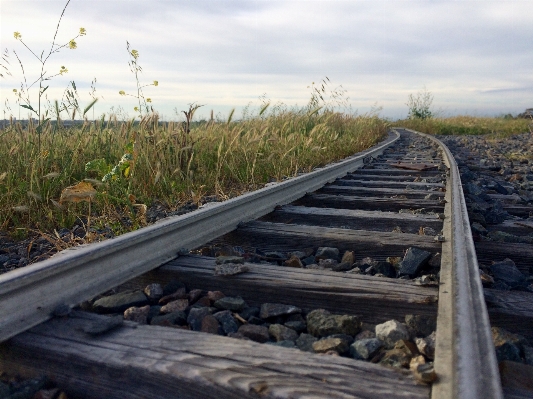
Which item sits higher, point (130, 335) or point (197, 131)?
point (197, 131)

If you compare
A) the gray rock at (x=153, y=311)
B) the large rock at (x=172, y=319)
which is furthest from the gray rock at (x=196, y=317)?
the gray rock at (x=153, y=311)

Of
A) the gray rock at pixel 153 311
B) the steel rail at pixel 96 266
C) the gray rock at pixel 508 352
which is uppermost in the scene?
the steel rail at pixel 96 266

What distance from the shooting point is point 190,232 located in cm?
241

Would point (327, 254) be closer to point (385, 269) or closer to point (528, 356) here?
point (385, 269)

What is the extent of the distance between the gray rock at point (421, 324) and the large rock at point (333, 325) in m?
0.15

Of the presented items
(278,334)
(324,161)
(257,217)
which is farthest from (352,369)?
(324,161)

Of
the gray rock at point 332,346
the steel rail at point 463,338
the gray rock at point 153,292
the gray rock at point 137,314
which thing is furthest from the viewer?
the gray rock at point 153,292

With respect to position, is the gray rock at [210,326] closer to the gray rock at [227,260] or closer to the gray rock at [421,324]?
the gray rock at [227,260]

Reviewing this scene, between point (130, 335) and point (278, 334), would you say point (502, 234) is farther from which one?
point (130, 335)

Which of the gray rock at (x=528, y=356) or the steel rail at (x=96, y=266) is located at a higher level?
the steel rail at (x=96, y=266)

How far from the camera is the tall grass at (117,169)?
346 centimetres

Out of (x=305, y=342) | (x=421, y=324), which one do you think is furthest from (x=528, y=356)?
(x=305, y=342)

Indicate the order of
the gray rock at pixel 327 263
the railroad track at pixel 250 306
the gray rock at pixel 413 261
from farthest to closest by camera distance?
the gray rock at pixel 327 263 → the gray rock at pixel 413 261 → the railroad track at pixel 250 306

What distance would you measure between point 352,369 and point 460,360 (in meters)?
0.24
